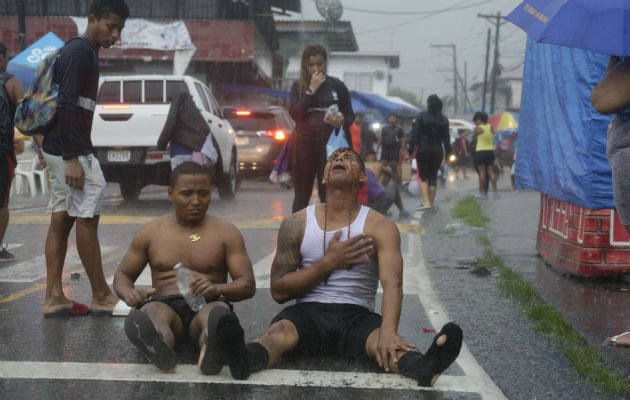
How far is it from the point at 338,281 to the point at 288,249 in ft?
→ 0.99

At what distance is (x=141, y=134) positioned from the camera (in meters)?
12.4

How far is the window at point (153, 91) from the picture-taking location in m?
13.0

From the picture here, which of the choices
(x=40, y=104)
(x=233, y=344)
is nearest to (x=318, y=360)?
(x=233, y=344)

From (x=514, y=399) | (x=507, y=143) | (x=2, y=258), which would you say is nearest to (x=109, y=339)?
(x=514, y=399)

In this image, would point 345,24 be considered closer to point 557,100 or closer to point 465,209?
point 465,209

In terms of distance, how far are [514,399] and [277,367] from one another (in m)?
1.09

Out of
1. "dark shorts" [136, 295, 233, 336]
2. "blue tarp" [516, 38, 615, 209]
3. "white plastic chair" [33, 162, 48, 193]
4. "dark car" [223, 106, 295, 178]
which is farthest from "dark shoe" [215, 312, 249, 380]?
"dark car" [223, 106, 295, 178]

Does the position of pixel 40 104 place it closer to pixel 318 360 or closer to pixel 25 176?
pixel 318 360

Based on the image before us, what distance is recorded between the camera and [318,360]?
13.0ft

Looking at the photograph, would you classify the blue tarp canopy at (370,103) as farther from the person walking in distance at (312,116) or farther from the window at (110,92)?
the person walking in distance at (312,116)

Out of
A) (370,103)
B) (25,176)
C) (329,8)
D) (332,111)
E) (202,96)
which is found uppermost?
(329,8)

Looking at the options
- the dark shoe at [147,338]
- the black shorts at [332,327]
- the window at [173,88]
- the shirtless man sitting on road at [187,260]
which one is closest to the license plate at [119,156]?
the window at [173,88]

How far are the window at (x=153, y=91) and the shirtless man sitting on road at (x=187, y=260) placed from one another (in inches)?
352

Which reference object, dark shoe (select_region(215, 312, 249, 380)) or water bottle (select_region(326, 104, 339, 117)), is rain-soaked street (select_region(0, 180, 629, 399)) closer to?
dark shoe (select_region(215, 312, 249, 380))
